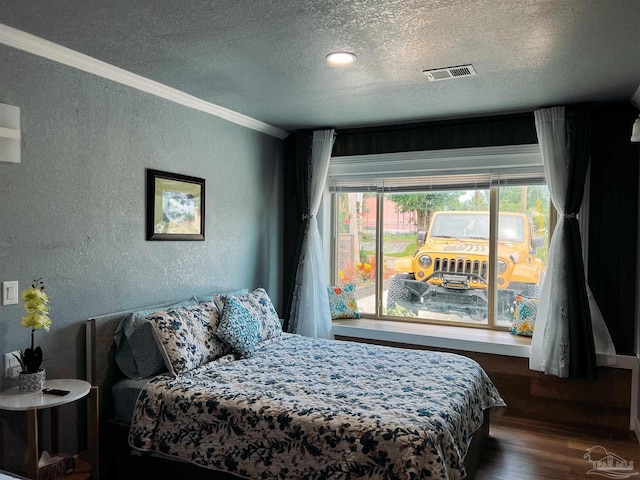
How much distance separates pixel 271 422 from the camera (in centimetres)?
227

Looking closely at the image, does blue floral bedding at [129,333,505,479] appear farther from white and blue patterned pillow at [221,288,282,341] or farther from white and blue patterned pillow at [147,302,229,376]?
white and blue patterned pillow at [221,288,282,341]

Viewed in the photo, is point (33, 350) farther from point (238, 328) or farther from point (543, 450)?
point (543, 450)

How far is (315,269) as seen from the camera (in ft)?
14.6

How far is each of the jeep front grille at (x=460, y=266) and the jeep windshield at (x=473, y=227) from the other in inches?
8.5

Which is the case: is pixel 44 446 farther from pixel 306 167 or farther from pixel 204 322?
pixel 306 167

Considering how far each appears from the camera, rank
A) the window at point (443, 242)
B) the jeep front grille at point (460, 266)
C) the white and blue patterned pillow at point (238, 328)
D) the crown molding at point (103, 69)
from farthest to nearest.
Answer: the jeep front grille at point (460, 266) → the window at point (443, 242) → the white and blue patterned pillow at point (238, 328) → the crown molding at point (103, 69)

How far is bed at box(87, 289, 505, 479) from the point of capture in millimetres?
2090

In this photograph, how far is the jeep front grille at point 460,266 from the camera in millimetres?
4250

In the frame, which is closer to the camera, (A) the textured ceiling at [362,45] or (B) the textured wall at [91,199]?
(A) the textured ceiling at [362,45]

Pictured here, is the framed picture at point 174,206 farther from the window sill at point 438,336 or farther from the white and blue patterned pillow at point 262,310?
the window sill at point 438,336

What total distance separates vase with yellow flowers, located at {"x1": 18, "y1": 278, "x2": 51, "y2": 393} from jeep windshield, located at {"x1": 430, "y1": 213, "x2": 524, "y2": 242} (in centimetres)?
326

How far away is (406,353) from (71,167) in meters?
2.43

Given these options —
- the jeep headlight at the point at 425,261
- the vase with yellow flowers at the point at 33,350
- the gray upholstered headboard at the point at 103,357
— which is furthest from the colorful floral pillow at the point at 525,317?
the vase with yellow flowers at the point at 33,350

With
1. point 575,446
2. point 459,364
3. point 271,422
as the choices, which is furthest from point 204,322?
point 575,446
